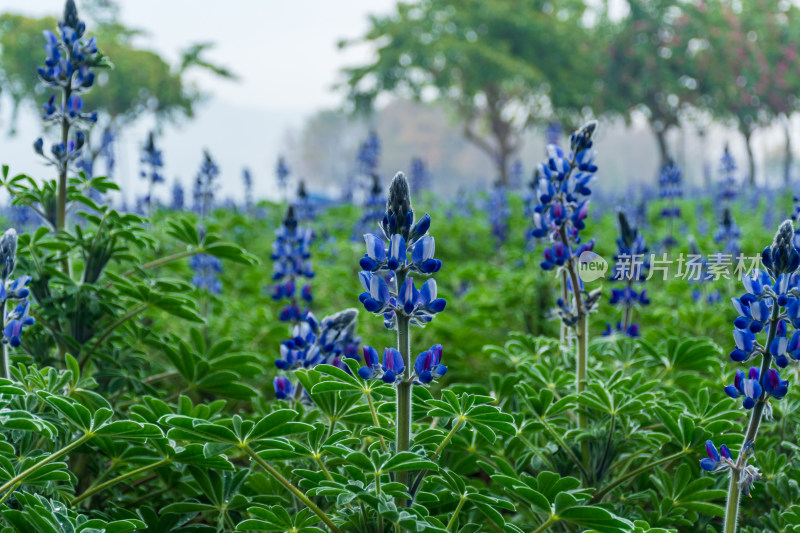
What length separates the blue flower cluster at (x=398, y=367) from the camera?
5.79 feet

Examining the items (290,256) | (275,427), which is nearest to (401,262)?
(275,427)

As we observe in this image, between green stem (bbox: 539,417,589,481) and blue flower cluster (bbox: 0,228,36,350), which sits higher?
blue flower cluster (bbox: 0,228,36,350)

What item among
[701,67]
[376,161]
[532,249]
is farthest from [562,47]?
[532,249]

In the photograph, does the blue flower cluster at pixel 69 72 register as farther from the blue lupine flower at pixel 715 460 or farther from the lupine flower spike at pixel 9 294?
the blue lupine flower at pixel 715 460

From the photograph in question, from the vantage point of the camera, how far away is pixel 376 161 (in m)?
10.3

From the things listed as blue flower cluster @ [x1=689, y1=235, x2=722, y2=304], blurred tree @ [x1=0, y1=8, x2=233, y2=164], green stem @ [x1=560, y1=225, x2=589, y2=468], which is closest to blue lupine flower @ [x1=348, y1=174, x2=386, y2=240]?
blue flower cluster @ [x1=689, y1=235, x2=722, y2=304]

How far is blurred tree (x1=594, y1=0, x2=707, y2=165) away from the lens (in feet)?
92.7

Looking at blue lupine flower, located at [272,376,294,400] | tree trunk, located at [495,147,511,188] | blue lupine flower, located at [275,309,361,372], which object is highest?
tree trunk, located at [495,147,511,188]

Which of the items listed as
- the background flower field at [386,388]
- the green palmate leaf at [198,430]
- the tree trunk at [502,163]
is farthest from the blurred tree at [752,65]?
the green palmate leaf at [198,430]

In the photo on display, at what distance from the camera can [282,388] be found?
2.65 m

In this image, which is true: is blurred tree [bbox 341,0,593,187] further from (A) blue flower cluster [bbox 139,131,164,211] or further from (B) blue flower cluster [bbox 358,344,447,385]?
(B) blue flower cluster [bbox 358,344,447,385]

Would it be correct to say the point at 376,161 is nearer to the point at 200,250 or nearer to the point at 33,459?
the point at 200,250

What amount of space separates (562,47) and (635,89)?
3900 millimetres

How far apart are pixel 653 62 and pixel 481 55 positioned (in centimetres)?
828
